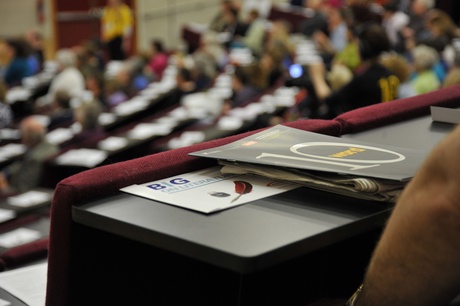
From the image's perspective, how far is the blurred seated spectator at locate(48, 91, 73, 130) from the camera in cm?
821

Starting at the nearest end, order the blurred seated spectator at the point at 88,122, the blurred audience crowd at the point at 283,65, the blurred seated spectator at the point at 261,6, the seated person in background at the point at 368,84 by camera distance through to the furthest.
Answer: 1. the seated person in background at the point at 368,84
2. the blurred audience crowd at the point at 283,65
3. the blurred seated spectator at the point at 88,122
4. the blurred seated spectator at the point at 261,6

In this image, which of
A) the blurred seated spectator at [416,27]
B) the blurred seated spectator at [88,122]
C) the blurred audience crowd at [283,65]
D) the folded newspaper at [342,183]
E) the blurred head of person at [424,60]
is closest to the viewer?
the folded newspaper at [342,183]

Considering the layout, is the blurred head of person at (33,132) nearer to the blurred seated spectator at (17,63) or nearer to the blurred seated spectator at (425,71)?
the blurred seated spectator at (425,71)

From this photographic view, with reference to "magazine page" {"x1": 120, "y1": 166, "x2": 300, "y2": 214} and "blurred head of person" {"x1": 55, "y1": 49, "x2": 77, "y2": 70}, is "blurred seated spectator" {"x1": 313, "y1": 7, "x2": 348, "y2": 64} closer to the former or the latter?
"blurred head of person" {"x1": 55, "y1": 49, "x2": 77, "y2": 70}

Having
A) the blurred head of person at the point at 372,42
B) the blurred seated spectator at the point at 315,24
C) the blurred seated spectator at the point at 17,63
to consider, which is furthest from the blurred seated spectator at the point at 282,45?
the blurred head of person at the point at 372,42

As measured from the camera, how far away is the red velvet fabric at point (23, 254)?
1.98m

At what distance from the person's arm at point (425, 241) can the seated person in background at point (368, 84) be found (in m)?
3.90

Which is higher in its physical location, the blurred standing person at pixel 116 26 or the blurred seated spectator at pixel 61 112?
the blurred standing person at pixel 116 26

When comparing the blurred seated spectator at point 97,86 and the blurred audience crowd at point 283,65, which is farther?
the blurred seated spectator at point 97,86

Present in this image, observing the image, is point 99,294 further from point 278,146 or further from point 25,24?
point 25,24

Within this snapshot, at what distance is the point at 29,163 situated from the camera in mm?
6684

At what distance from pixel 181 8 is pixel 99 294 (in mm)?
16053

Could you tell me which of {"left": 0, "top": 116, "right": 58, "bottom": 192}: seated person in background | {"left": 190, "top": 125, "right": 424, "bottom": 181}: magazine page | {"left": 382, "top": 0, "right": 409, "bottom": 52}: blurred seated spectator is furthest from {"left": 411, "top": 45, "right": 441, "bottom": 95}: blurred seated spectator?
{"left": 190, "top": 125, "right": 424, "bottom": 181}: magazine page

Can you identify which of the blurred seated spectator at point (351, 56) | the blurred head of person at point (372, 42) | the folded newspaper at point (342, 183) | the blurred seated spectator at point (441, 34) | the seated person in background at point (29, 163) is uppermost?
the folded newspaper at point (342, 183)
